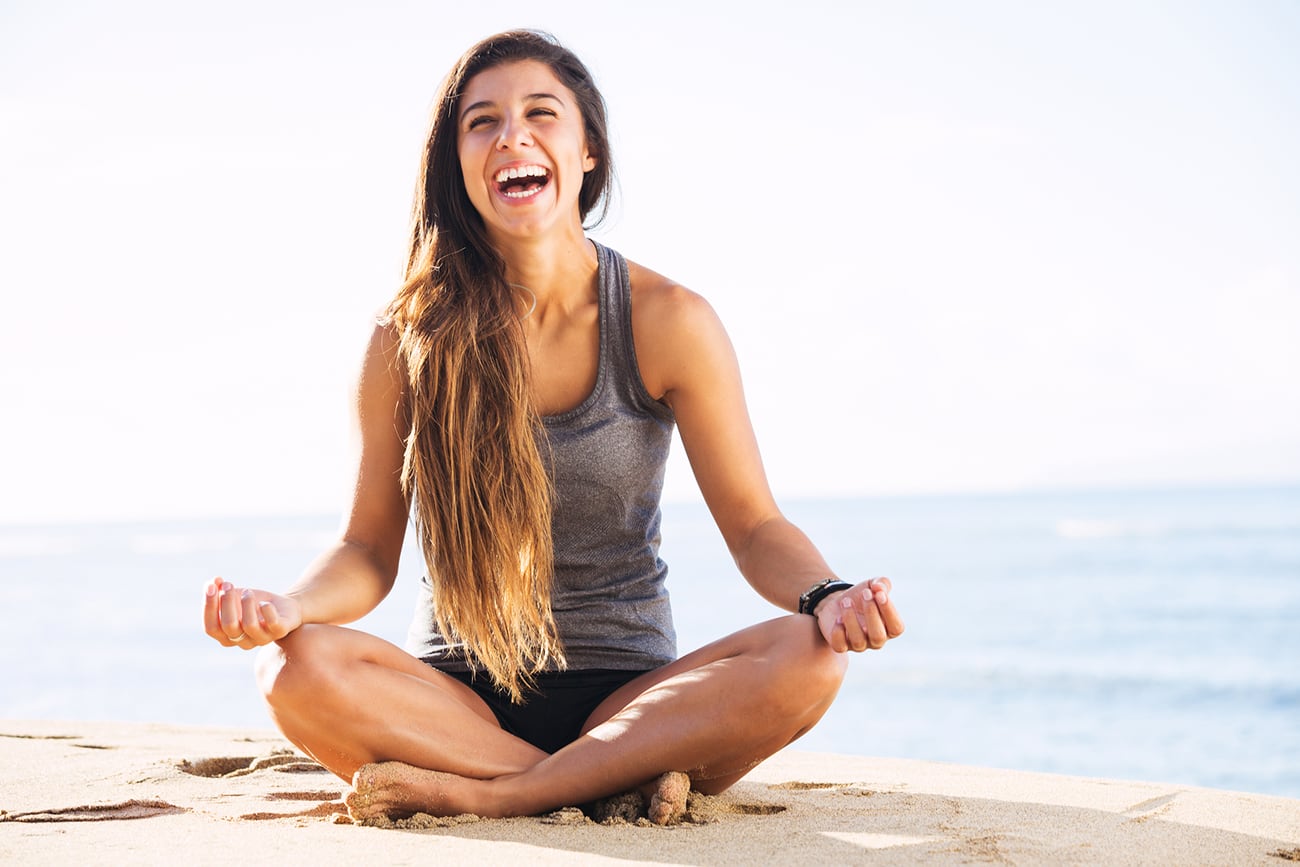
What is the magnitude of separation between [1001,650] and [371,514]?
11.6m

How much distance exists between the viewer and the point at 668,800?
98.3 inches

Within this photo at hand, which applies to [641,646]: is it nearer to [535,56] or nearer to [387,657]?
[387,657]

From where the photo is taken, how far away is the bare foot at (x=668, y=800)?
2486mm

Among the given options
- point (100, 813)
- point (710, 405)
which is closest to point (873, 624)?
point (710, 405)

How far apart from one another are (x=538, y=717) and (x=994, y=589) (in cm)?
1831

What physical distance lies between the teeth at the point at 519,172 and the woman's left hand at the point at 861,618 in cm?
131

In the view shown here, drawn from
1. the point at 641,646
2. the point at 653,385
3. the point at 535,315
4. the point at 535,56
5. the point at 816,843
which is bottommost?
the point at 816,843

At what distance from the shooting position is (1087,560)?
79.3ft

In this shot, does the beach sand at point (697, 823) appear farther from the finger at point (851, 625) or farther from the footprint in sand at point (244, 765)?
the finger at point (851, 625)

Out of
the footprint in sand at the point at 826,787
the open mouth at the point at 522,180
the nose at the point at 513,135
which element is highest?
the nose at the point at 513,135

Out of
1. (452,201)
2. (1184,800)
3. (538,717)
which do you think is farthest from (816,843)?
(452,201)

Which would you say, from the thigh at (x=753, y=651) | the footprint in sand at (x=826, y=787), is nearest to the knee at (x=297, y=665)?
the thigh at (x=753, y=651)

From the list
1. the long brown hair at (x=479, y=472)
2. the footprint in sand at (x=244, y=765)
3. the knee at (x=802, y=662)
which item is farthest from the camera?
the footprint in sand at (x=244, y=765)

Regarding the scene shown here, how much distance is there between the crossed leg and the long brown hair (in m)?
0.25
